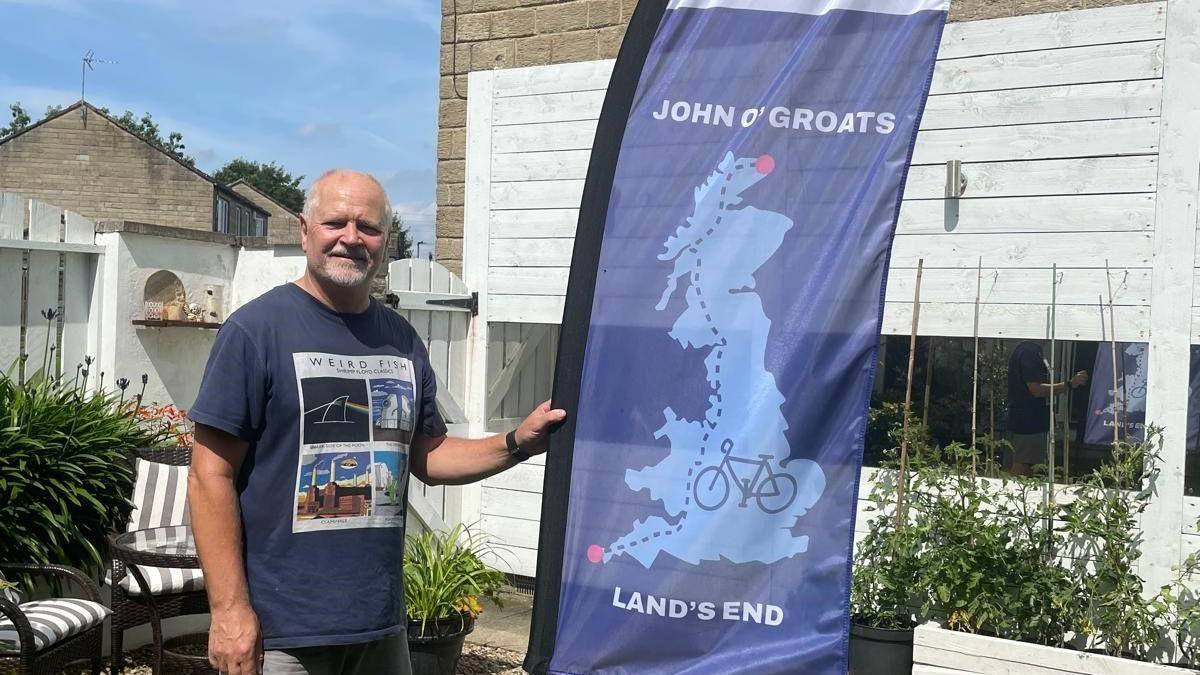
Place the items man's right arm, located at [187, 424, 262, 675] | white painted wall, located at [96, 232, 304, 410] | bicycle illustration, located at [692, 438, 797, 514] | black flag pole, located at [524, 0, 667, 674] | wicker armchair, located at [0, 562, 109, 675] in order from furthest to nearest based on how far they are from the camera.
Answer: white painted wall, located at [96, 232, 304, 410]
wicker armchair, located at [0, 562, 109, 675]
man's right arm, located at [187, 424, 262, 675]
black flag pole, located at [524, 0, 667, 674]
bicycle illustration, located at [692, 438, 797, 514]

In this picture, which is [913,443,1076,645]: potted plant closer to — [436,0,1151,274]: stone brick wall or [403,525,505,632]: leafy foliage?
[403,525,505,632]: leafy foliage

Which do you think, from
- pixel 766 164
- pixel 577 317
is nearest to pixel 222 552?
pixel 577 317

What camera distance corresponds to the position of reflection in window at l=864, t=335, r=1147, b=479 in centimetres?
518

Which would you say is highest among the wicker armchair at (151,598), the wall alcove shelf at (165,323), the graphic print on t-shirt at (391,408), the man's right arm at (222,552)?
the wall alcove shelf at (165,323)

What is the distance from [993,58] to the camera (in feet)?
17.9

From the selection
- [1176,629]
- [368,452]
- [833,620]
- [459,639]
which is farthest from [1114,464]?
[368,452]

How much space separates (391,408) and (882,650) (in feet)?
10.3

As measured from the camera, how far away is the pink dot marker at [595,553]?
89.8 inches

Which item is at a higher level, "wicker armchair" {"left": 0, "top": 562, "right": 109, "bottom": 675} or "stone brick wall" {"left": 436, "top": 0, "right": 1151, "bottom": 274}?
"stone brick wall" {"left": 436, "top": 0, "right": 1151, "bottom": 274}

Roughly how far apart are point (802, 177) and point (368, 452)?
45.2 inches

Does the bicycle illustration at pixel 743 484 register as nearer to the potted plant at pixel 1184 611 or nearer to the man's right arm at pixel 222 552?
the man's right arm at pixel 222 552

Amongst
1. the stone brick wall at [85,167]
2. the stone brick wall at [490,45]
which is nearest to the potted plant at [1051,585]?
the stone brick wall at [490,45]

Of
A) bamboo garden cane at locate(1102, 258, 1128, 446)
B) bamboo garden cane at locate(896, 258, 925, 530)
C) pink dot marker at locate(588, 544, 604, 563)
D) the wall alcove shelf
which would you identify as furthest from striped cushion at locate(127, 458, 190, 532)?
bamboo garden cane at locate(1102, 258, 1128, 446)

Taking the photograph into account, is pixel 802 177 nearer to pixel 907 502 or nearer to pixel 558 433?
pixel 558 433
